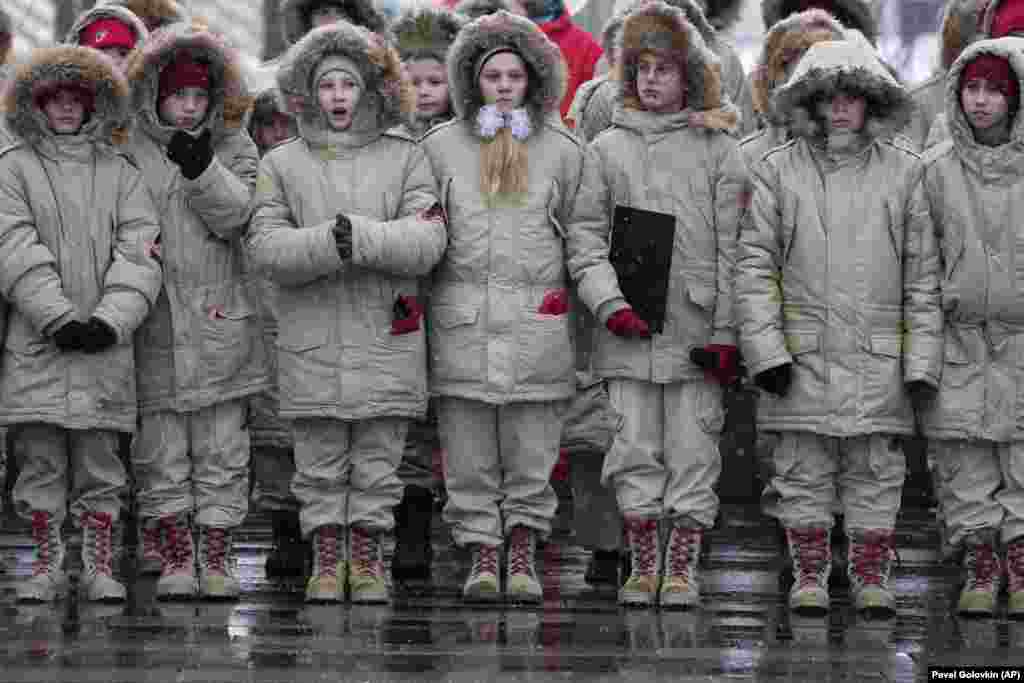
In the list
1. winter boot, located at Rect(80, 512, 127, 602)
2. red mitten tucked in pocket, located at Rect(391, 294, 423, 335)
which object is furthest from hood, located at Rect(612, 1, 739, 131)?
winter boot, located at Rect(80, 512, 127, 602)

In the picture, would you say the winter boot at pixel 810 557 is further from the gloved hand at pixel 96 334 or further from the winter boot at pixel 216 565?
the gloved hand at pixel 96 334

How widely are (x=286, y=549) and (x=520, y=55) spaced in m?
2.06

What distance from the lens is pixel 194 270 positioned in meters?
8.59

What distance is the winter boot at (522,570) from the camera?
27.6ft

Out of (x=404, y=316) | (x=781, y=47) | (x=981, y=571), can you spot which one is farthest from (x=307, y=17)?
(x=981, y=571)

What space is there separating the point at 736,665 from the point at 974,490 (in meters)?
1.60

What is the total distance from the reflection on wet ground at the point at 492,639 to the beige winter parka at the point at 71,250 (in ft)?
2.32

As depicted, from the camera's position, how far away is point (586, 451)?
9.27m

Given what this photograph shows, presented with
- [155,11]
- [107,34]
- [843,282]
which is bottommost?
[843,282]

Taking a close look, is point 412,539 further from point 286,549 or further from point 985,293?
point 985,293

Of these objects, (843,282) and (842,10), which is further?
(842,10)

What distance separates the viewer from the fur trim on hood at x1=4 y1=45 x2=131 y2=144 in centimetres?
838

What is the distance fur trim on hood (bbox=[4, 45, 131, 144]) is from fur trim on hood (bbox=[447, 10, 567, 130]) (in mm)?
1182

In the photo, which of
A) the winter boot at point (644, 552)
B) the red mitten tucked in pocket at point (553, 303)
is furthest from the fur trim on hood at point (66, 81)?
the winter boot at point (644, 552)
